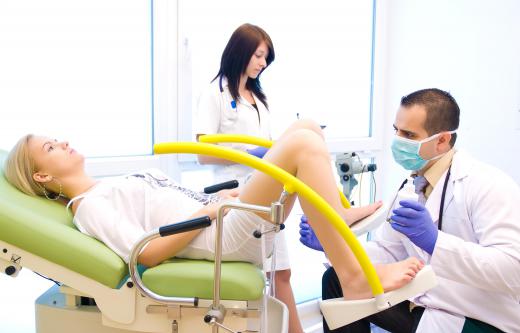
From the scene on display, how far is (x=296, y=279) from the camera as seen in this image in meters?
3.23

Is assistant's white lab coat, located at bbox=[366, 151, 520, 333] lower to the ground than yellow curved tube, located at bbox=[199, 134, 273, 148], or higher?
lower

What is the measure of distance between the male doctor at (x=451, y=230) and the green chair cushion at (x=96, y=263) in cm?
50

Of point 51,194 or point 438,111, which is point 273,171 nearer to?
point 438,111

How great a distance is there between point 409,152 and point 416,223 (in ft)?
1.14

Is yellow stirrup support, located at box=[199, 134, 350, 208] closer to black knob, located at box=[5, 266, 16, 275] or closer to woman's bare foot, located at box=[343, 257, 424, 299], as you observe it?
woman's bare foot, located at box=[343, 257, 424, 299]

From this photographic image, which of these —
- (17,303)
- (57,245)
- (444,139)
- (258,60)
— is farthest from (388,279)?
(17,303)

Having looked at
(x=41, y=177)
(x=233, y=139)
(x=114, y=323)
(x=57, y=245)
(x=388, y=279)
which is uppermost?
(x=233, y=139)

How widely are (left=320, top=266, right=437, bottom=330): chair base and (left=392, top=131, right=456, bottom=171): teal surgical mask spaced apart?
0.46 m

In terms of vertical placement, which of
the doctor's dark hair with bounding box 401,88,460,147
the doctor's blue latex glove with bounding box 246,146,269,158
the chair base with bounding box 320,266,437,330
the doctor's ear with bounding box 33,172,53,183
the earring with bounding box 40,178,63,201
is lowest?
the chair base with bounding box 320,266,437,330

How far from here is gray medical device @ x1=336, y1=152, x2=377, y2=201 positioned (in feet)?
7.18

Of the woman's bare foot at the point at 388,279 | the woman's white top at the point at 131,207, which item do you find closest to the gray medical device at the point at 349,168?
the woman's white top at the point at 131,207

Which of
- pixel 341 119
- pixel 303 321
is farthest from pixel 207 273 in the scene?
pixel 341 119

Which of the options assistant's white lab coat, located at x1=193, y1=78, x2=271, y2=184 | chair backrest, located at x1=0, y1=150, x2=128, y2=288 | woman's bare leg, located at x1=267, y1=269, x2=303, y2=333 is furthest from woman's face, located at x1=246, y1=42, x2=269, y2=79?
chair backrest, located at x1=0, y1=150, x2=128, y2=288

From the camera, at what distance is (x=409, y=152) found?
5.69 feet
